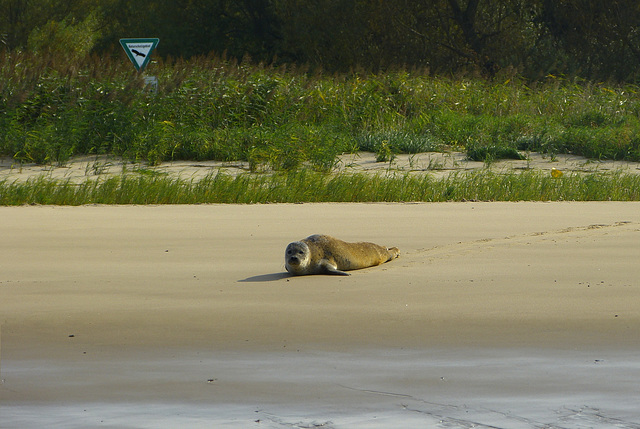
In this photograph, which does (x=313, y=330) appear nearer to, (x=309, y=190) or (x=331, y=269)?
(x=331, y=269)

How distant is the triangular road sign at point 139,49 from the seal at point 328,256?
9358mm

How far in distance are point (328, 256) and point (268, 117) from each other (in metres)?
9.48

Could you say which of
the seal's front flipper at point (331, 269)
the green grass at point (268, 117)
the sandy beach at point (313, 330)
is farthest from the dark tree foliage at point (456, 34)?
the seal's front flipper at point (331, 269)

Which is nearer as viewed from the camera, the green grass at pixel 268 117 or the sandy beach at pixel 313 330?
the sandy beach at pixel 313 330

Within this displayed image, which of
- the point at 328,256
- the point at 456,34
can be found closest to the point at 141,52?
the point at 328,256

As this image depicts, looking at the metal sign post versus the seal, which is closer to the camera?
the seal

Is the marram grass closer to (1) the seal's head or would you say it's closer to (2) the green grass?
(2) the green grass

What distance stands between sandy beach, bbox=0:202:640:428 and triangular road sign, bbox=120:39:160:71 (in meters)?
7.44

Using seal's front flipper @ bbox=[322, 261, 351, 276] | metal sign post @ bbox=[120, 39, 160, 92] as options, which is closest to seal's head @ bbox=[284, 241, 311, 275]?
seal's front flipper @ bbox=[322, 261, 351, 276]

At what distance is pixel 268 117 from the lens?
1533 cm

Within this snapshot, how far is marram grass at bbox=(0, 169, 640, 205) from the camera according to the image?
9.96m

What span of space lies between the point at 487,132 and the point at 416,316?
10754mm

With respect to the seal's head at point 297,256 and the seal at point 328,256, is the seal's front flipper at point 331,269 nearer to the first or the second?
the seal at point 328,256

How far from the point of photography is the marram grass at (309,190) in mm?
9961
